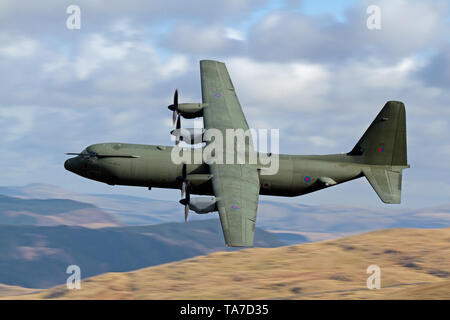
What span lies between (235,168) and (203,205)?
541 centimetres

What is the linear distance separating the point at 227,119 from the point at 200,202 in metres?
12.4

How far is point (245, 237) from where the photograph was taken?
99.6ft

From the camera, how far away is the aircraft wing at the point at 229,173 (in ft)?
103

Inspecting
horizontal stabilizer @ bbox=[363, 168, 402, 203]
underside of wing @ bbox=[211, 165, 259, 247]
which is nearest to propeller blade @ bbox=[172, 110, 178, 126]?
underside of wing @ bbox=[211, 165, 259, 247]

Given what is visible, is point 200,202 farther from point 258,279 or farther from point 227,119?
point 258,279

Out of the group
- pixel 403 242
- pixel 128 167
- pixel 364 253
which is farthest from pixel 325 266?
pixel 128 167

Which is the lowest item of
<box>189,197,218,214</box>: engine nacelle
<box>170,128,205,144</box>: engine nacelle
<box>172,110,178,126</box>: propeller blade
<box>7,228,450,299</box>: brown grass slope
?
<box>7,228,450,299</box>: brown grass slope

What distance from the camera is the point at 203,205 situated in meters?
32.8

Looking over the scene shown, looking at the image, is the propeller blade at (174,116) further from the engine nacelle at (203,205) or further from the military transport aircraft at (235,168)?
the engine nacelle at (203,205)

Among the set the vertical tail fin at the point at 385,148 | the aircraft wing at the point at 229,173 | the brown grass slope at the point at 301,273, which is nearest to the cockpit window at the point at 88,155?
the aircraft wing at the point at 229,173

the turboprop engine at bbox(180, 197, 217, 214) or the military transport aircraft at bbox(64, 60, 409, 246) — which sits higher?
the military transport aircraft at bbox(64, 60, 409, 246)

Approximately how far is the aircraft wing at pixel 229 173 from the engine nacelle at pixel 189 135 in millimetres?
1349

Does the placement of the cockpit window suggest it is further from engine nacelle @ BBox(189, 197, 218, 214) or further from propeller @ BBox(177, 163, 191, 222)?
engine nacelle @ BBox(189, 197, 218, 214)

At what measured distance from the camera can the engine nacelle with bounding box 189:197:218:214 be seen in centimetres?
3278
